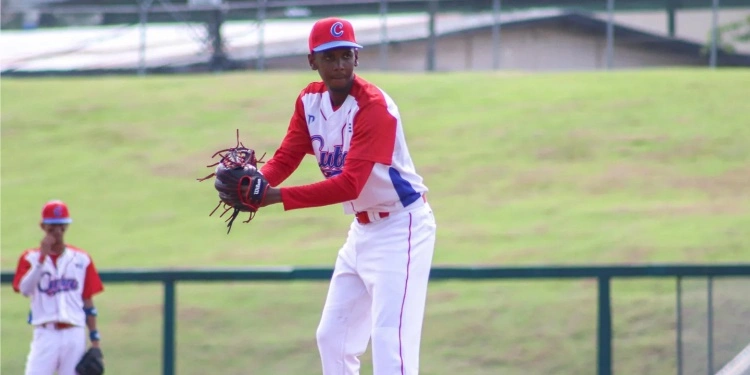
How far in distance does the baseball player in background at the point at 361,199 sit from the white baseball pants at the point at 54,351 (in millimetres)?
3711

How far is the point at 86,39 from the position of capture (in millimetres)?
26297

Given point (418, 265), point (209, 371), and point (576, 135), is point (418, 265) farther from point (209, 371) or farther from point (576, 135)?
point (576, 135)

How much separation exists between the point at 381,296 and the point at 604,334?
3.42 meters

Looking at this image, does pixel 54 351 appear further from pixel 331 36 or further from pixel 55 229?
pixel 331 36

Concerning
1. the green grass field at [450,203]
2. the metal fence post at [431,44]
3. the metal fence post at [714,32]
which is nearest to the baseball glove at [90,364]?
the green grass field at [450,203]

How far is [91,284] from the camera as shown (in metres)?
7.92

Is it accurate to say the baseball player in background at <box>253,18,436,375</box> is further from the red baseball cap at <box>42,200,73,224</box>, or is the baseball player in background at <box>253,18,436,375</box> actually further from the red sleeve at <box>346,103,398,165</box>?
the red baseball cap at <box>42,200,73,224</box>

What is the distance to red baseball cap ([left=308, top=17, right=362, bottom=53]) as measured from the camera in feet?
14.7

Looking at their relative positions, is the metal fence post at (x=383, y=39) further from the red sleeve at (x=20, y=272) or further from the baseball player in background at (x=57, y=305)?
the red sleeve at (x=20, y=272)

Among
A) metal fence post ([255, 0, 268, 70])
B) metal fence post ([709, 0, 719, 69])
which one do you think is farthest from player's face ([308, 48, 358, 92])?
metal fence post ([255, 0, 268, 70])

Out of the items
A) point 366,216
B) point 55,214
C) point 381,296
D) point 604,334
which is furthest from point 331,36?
point 55,214

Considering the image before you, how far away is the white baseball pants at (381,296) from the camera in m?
4.69

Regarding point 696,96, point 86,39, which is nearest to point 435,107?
point 696,96

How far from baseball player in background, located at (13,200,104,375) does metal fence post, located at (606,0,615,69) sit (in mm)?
16752
